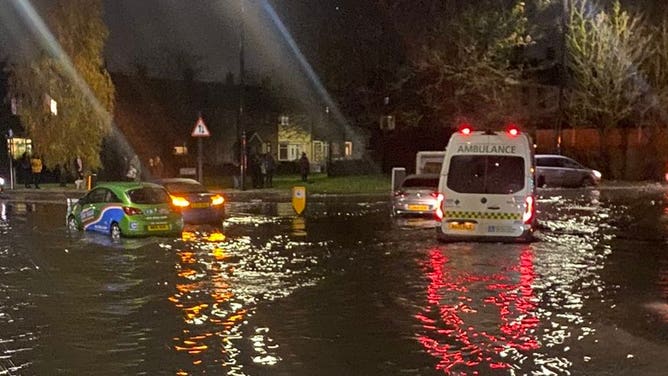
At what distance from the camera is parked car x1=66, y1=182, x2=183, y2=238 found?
1933cm

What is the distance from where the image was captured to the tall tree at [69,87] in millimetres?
39938

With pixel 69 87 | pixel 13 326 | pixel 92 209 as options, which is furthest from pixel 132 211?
pixel 69 87

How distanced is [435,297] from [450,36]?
29388mm

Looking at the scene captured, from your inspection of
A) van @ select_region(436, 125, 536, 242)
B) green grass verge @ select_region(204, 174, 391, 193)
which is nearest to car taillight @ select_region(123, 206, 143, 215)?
van @ select_region(436, 125, 536, 242)

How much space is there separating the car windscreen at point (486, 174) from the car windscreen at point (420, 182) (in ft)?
24.9

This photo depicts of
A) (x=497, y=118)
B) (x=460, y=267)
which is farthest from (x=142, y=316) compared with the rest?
(x=497, y=118)

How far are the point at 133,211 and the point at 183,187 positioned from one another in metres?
3.78

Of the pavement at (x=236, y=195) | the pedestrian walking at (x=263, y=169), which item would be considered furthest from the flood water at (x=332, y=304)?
the pedestrian walking at (x=263, y=169)

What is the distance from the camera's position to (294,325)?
10359 millimetres

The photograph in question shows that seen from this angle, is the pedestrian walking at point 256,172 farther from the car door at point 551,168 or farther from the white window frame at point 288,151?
the white window frame at point 288,151

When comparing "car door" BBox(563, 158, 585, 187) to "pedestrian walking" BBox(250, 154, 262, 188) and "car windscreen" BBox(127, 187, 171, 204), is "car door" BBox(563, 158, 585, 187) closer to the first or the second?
"pedestrian walking" BBox(250, 154, 262, 188)

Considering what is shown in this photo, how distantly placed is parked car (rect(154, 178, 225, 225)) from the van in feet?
25.2

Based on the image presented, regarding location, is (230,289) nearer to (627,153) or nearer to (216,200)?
(216,200)

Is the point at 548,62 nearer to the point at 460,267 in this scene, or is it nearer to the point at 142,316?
the point at 460,267
